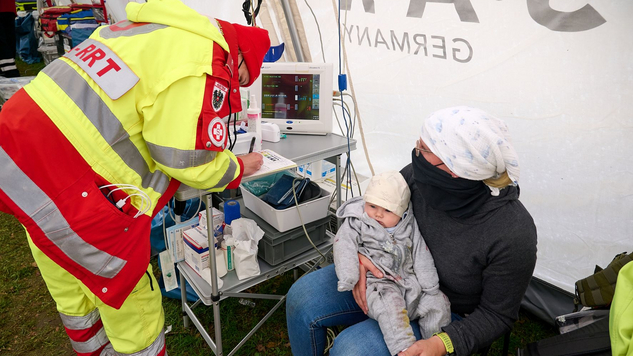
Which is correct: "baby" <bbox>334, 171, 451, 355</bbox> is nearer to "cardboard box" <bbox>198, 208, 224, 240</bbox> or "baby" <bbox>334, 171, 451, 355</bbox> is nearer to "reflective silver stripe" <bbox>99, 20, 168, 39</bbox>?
"cardboard box" <bbox>198, 208, 224, 240</bbox>

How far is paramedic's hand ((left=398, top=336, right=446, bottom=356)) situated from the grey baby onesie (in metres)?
0.03

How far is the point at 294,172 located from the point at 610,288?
1.62 metres

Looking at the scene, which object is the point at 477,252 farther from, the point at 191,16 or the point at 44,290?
the point at 44,290

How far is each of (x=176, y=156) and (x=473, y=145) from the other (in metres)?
0.93

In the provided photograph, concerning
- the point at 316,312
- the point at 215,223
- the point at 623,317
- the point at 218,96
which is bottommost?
the point at 316,312

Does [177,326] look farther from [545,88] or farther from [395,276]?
[545,88]

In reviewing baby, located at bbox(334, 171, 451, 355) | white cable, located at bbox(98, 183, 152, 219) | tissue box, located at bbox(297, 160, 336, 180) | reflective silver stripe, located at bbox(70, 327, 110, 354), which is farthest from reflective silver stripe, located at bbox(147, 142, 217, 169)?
tissue box, located at bbox(297, 160, 336, 180)

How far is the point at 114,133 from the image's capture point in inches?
56.4

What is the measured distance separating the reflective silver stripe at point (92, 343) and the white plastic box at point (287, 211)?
892 mm

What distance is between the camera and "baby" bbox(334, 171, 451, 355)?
1.56 m

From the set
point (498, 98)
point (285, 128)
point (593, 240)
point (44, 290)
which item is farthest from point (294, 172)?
point (44, 290)

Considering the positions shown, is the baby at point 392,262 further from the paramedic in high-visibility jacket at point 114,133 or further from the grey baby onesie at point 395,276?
the paramedic in high-visibility jacket at point 114,133

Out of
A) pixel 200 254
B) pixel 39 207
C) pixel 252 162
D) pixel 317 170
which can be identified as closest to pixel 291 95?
pixel 317 170

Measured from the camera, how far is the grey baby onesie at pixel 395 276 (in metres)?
1.56
